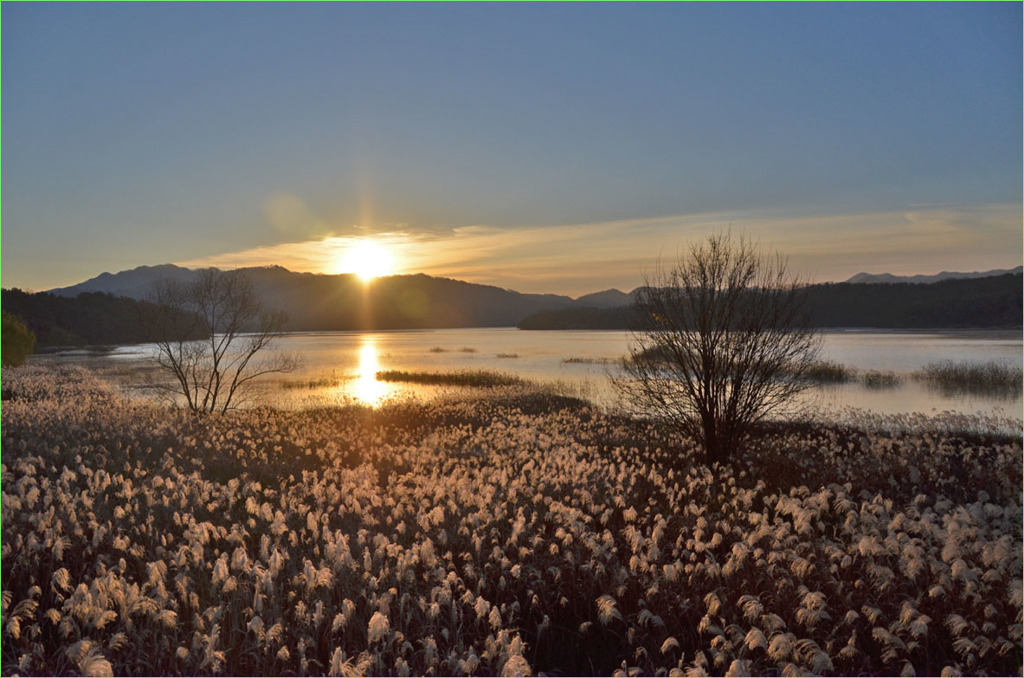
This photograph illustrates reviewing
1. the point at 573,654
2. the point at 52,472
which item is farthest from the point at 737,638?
the point at 52,472

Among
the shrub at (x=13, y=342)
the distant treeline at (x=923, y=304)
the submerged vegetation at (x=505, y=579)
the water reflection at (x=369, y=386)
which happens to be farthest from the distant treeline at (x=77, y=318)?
the submerged vegetation at (x=505, y=579)

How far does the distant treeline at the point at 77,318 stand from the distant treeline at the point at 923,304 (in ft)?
286

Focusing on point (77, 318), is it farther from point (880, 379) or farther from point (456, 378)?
point (880, 379)

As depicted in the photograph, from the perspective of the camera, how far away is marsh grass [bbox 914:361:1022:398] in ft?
110

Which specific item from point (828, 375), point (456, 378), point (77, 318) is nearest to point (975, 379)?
point (828, 375)

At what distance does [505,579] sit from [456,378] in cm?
3651

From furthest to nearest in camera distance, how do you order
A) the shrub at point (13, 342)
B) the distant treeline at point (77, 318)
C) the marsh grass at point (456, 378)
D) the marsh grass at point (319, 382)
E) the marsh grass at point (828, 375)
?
the distant treeline at point (77, 318) → the shrub at point (13, 342) → the marsh grass at point (319, 382) → the marsh grass at point (456, 378) → the marsh grass at point (828, 375)

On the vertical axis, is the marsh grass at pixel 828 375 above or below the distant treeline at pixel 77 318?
below

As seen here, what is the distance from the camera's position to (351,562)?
22.6 feet

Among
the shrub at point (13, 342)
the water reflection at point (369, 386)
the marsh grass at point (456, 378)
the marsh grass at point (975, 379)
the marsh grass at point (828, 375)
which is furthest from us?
the shrub at point (13, 342)

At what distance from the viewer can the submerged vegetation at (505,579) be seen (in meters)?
5.62

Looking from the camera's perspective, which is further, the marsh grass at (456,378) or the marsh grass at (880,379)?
the marsh grass at (456,378)

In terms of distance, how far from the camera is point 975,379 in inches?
1436

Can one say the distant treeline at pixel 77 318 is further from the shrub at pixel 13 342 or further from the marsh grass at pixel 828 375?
the marsh grass at pixel 828 375
